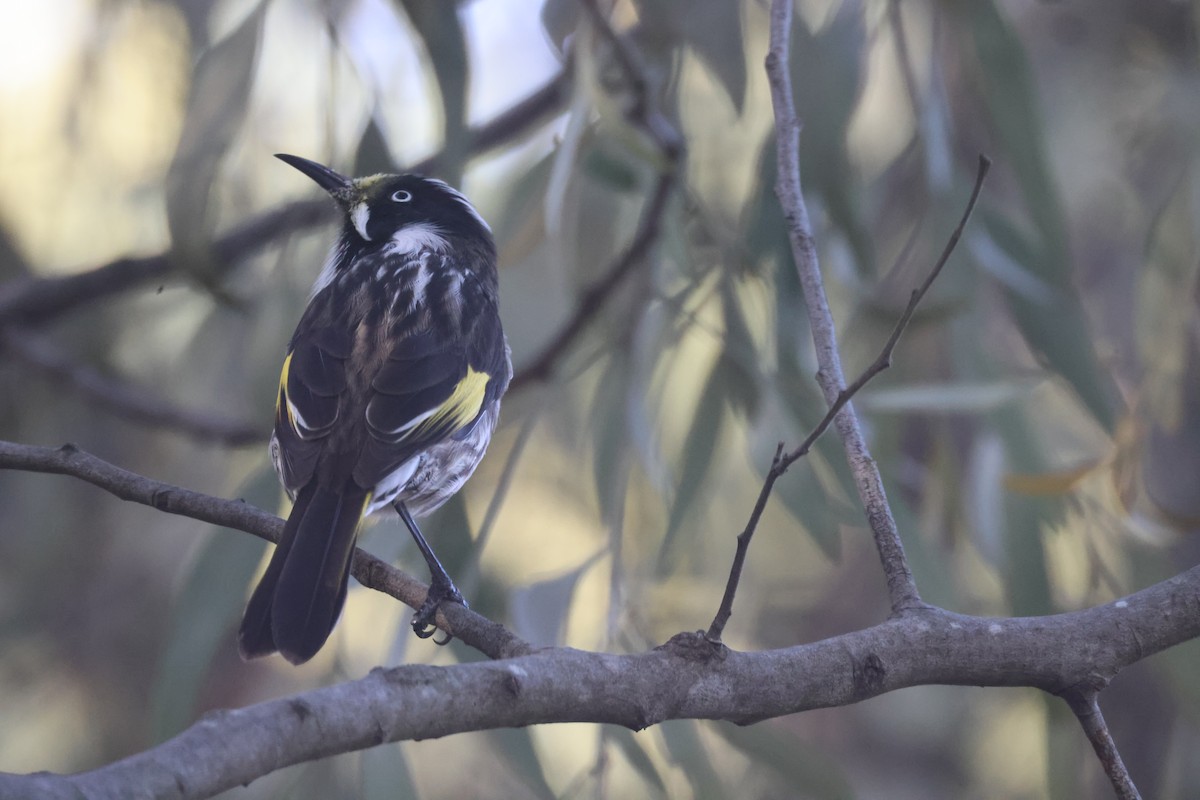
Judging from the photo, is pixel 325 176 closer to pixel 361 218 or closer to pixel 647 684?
pixel 361 218

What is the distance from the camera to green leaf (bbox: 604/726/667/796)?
2.18 meters

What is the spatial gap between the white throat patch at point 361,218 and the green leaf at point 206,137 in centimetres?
30

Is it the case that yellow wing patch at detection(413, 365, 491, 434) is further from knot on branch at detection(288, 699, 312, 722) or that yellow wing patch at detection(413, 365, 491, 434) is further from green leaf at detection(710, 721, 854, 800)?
knot on branch at detection(288, 699, 312, 722)

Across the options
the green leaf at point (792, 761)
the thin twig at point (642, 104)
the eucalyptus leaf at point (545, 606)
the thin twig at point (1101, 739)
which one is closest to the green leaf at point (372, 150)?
the thin twig at point (642, 104)

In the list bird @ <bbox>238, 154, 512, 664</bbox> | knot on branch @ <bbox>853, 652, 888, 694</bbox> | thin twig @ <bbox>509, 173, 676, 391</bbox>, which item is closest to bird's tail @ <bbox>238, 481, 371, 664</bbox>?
bird @ <bbox>238, 154, 512, 664</bbox>

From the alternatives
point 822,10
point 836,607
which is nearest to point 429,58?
point 822,10

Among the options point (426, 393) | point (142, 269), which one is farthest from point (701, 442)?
point (142, 269)

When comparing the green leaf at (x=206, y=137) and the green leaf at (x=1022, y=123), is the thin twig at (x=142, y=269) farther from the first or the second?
the green leaf at (x=1022, y=123)

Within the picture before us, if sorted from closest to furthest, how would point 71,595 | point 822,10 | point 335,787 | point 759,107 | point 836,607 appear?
point 335,787 < point 822,10 < point 759,107 < point 71,595 < point 836,607

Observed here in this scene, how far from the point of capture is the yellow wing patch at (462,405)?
2051 millimetres

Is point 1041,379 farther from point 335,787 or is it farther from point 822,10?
point 335,787

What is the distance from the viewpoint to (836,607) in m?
5.20

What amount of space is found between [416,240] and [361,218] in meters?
0.15

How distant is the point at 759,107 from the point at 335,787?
219cm
